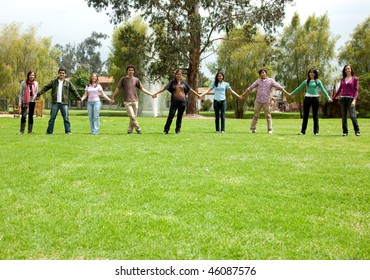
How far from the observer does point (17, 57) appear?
40.8 metres

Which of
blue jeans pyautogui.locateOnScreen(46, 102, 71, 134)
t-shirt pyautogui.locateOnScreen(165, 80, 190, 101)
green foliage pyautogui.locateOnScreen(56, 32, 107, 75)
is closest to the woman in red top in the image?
t-shirt pyautogui.locateOnScreen(165, 80, 190, 101)

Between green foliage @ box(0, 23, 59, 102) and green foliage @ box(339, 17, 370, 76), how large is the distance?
113ft

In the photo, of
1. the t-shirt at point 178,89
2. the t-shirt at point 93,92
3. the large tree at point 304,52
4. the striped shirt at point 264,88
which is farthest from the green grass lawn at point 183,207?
the large tree at point 304,52

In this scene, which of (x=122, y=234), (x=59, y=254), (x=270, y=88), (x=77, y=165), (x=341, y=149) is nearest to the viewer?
(x=59, y=254)

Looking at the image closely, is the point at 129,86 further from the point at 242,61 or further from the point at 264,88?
the point at 242,61

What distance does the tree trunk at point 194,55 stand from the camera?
30.8 meters

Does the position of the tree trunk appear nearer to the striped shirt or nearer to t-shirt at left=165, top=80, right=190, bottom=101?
the striped shirt

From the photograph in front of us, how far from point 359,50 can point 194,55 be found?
82.9 feet

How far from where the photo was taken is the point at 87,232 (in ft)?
12.0

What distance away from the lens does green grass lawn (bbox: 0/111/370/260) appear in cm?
333

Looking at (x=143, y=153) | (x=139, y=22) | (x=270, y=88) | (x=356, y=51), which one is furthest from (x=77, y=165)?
(x=356, y=51)

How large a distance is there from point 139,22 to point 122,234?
4547 cm

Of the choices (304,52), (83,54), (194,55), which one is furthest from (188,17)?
(83,54)
